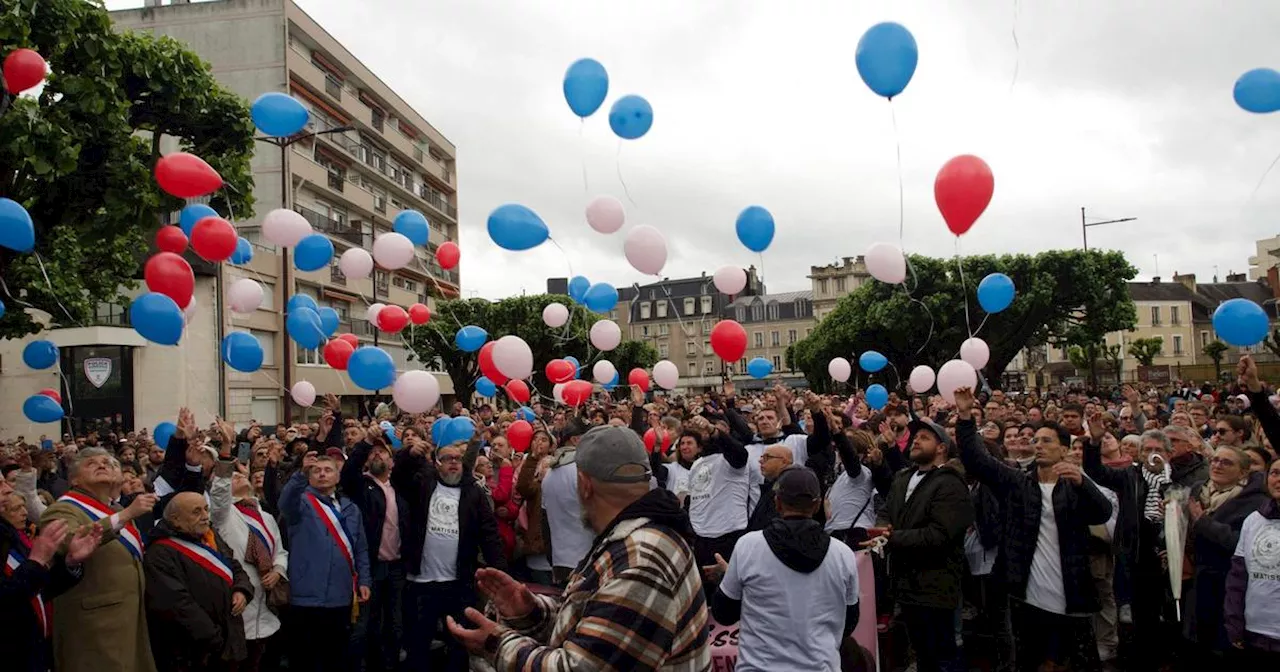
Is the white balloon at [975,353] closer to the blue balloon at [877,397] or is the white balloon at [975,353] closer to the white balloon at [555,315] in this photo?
the blue balloon at [877,397]

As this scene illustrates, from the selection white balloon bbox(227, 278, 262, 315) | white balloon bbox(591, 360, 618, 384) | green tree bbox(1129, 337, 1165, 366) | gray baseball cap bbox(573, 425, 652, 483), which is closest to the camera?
gray baseball cap bbox(573, 425, 652, 483)

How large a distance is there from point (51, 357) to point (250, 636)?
7772 mm

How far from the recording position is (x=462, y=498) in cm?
622

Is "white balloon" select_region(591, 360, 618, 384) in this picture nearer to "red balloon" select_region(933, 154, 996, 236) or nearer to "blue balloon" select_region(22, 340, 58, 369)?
"red balloon" select_region(933, 154, 996, 236)

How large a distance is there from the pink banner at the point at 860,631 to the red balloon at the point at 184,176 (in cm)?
628

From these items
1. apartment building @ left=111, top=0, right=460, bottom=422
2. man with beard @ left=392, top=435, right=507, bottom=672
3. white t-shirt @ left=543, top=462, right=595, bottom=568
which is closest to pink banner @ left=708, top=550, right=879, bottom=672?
white t-shirt @ left=543, top=462, right=595, bottom=568

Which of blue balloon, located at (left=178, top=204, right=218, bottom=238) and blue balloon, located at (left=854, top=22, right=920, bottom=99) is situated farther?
blue balloon, located at (left=178, top=204, right=218, bottom=238)

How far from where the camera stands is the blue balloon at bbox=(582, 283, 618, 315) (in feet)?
37.8

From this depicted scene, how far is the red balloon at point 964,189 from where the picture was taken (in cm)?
740

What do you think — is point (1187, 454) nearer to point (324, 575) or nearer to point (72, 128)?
point (324, 575)

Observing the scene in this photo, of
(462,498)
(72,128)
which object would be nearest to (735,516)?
(462,498)

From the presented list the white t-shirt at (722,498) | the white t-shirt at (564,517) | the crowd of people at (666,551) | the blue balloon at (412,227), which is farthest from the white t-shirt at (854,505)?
the blue balloon at (412,227)

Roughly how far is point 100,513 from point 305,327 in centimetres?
504

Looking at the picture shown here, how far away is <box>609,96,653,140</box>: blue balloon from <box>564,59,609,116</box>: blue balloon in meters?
0.41
